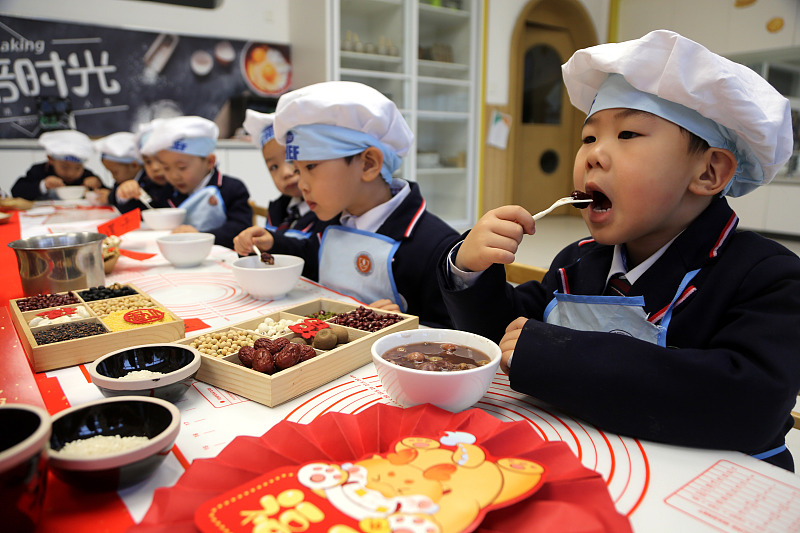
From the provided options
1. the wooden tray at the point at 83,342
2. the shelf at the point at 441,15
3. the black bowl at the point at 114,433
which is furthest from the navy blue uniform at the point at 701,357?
the shelf at the point at 441,15

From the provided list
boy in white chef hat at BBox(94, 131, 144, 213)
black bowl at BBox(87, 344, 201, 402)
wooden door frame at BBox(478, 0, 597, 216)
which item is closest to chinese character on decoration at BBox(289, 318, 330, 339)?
black bowl at BBox(87, 344, 201, 402)

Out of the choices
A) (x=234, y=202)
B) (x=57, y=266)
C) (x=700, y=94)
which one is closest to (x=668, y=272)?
(x=700, y=94)

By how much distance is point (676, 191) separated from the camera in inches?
30.9

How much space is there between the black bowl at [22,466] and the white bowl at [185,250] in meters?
1.15

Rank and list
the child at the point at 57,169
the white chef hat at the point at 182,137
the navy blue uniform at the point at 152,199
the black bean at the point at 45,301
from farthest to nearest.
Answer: the child at the point at 57,169
the navy blue uniform at the point at 152,199
the white chef hat at the point at 182,137
the black bean at the point at 45,301

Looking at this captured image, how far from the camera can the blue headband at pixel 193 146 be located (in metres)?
2.66

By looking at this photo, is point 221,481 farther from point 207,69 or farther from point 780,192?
point 780,192

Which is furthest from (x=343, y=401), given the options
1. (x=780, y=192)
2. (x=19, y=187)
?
(x=780, y=192)

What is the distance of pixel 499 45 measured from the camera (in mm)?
5184

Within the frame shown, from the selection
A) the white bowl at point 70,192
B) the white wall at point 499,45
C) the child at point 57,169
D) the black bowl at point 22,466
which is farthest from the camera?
the white wall at point 499,45

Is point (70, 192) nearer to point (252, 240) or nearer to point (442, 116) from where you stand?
point (252, 240)

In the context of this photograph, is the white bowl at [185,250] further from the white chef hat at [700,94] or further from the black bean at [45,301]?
the white chef hat at [700,94]

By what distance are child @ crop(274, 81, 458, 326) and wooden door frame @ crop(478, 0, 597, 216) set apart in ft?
13.1

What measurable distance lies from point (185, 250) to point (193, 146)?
1308 mm
